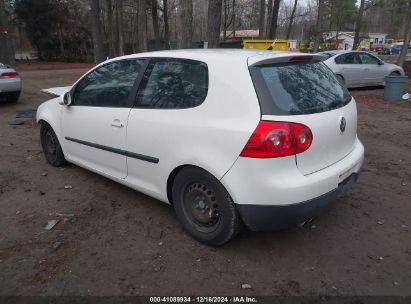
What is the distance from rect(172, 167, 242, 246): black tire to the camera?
3.06 m

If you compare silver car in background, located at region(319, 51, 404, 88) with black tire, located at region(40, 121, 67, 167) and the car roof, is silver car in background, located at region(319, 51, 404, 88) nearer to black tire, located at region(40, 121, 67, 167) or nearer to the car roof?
black tire, located at region(40, 121, 67, 167)

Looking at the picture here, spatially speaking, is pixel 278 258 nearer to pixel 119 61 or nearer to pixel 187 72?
pixel 187 72

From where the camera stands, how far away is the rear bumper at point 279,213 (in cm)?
284

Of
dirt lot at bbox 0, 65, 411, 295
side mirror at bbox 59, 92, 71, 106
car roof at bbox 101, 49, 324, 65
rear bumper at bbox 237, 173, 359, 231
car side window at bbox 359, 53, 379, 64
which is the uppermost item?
car roof at bbox 101, 49, 324, 65

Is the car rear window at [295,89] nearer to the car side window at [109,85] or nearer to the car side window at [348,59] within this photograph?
the car side window at [109,85]

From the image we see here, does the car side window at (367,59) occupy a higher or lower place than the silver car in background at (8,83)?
higher

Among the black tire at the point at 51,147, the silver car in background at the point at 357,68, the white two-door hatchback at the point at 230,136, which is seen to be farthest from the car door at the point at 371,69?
the black tire at the point at 51,147

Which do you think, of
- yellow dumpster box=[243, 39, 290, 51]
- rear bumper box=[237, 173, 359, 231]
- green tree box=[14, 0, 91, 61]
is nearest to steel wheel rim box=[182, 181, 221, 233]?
rear bumper box=[237, 173, 359, 231]

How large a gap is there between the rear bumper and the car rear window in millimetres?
701

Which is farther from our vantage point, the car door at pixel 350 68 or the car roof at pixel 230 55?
the car door at pixel 350 68

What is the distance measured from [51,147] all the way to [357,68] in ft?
38.5

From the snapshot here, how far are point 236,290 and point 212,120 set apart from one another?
132 centimetres

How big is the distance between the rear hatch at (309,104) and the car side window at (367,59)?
11.7 metres

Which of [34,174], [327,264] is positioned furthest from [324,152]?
[34,174]
